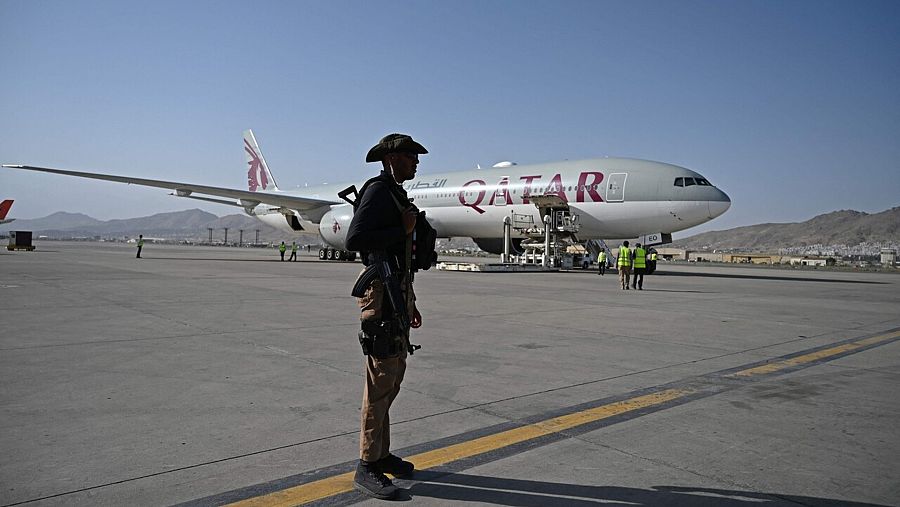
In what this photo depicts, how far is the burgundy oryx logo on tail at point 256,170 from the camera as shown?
41.1 meters

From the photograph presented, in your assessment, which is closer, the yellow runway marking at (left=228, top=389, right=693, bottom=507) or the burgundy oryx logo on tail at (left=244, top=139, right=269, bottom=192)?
the yellow runway marking at (left=228, top=389, right=693, bottom=507)

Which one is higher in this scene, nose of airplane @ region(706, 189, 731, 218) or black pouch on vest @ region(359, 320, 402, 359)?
nose of airplane @ region(706, 189, 731, 218)

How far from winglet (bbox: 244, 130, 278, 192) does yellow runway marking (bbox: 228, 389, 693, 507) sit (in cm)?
3912

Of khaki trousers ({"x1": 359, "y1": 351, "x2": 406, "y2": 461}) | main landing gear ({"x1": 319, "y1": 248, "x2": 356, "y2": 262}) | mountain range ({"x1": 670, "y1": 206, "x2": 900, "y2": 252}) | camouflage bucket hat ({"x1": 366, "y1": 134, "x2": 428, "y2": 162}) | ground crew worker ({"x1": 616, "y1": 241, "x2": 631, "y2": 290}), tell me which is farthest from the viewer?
mountain range ({"x1": 670, "y1": 206, "x2": 900, "y2": 252})

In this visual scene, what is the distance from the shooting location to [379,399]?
3.19 meters

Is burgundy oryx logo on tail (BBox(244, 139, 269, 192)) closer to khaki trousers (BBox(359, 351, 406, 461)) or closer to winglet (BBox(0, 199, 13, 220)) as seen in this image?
winglet (BBox(0, 199, 13, 220))

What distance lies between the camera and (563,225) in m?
24.2

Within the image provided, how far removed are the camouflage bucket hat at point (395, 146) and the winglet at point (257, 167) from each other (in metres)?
39.4

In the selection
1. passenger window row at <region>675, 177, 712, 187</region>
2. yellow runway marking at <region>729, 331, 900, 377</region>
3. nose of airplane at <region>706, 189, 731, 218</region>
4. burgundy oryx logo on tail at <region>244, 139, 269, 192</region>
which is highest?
burgundy oryx logo on tail at <region>244, 139, 269, 192</region>

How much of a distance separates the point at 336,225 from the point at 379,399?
24.3 m

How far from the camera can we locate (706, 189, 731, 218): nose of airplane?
21250mm

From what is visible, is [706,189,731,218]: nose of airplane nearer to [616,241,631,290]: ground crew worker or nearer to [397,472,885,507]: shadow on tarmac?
[616,241,631,290]: ground crew worker

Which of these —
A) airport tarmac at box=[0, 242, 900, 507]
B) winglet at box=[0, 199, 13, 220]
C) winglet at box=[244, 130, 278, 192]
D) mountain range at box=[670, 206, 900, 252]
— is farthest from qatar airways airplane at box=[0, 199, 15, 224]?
mountain range at box=[670, 206, 900, 252]

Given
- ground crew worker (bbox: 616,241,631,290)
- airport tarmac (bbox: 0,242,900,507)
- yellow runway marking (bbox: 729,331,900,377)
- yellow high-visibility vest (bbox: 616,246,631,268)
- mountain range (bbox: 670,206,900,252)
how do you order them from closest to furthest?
airport tarmac (bbox: 0,242,900,507)
yellow runway marking (bbox: 729,331,900,377)
ground crew worker (bbox: 616,241,631,290)
yellow high-visibility vest (bbox: 616,246,631,268)
mountain range (bbox: 670,206,900,252)
